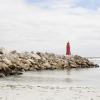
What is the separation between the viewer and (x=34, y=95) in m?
24.0

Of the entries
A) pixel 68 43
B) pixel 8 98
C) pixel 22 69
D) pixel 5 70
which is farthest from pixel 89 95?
pixel 68 43

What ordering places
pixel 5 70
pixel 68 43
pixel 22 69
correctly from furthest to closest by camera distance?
pixel 68 43 → pixel 22 69 → pixel 5 70

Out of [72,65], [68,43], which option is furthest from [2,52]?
[68,43]

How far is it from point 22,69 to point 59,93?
2464 cm

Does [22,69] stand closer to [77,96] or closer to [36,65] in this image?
[36,65]

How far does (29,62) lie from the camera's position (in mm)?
54688

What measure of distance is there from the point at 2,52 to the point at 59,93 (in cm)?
2815

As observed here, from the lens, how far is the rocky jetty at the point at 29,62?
4442 cm

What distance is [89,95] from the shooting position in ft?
81.4

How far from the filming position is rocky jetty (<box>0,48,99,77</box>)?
44.4 metres

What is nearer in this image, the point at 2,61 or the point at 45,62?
the point at 2,61

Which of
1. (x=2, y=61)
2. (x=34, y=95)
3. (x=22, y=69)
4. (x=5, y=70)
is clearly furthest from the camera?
(x=22, y=69)

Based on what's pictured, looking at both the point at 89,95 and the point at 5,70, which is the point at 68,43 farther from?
the point at 89,95

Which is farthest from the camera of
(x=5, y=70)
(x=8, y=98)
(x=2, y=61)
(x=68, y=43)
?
(x=68, y=43)
